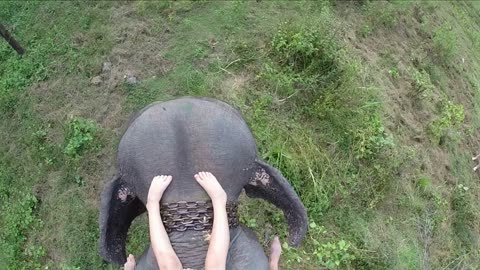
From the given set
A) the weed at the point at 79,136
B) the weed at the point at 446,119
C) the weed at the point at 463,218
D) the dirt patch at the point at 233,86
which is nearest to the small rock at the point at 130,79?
the weed at the point at 79,136

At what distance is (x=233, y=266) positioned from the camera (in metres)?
1.82

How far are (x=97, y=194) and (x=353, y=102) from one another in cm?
220

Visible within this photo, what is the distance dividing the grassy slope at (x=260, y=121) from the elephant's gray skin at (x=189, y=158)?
6.51 ft

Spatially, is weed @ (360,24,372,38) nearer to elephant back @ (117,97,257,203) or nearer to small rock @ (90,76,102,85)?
small rock @ (90,76,102,85)

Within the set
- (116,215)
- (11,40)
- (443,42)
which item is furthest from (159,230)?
(443,42)

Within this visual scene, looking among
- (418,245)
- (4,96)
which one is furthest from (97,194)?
(418,245)

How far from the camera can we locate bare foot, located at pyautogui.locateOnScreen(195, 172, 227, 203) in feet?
5.56

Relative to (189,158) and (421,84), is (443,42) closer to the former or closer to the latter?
(421,84)

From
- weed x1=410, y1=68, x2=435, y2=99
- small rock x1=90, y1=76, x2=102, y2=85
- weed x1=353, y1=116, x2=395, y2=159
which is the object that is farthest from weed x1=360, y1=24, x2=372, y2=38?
small rock x1=90, y1=76, x2=102, y2=85

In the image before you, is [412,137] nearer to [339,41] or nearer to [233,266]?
[339,41]

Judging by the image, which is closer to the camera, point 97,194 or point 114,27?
point 97,194

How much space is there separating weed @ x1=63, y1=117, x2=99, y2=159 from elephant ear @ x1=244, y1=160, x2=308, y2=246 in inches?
99.0

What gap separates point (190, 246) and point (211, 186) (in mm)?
215

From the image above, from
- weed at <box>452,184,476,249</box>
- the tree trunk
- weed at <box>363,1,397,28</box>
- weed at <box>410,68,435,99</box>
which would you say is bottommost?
the tree trunk
